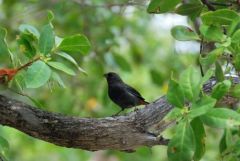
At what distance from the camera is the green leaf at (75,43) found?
2123 millimetres

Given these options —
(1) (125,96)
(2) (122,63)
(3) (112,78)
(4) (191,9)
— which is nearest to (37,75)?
(4) (191,9)

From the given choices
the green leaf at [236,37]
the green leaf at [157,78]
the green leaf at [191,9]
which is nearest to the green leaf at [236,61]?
the green leaf at [236,37]

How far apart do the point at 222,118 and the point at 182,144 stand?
16 cm

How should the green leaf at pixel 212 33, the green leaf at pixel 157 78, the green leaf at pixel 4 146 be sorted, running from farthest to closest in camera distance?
the green leaf at pixel 157 78, the green leaf at pixel 4 146, the green leaf at pixel 212 33

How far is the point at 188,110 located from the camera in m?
1.77

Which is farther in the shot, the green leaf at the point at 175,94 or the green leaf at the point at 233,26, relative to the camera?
the green leaf at the point at 233,26

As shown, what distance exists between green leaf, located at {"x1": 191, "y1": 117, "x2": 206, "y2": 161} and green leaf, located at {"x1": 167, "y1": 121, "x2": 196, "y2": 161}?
0.19ft

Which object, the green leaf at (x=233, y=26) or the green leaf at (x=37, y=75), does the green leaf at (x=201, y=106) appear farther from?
the green leaf at (x=37, y=75)

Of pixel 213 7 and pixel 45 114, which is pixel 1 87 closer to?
pixel 45 114

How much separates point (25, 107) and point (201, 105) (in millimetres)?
786

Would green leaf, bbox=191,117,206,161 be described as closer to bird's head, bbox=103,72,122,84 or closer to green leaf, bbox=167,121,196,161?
green leaf, bbox=167,121,196,161

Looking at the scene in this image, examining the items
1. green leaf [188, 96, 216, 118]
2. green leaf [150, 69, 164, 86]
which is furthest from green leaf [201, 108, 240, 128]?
green leaf [150, 69, 164, 86]

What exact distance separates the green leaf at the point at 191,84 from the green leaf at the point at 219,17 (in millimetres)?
302

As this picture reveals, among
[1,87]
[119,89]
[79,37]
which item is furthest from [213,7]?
[119,89]
